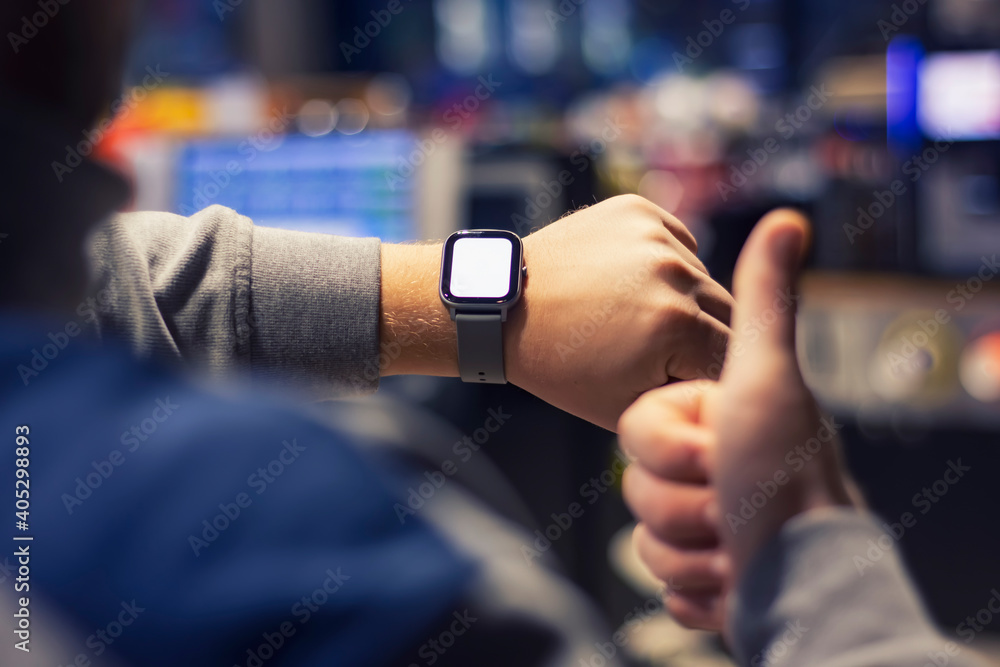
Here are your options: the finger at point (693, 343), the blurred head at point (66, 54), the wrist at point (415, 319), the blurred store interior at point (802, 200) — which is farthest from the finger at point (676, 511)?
the blurred store interior at point (802, 200)

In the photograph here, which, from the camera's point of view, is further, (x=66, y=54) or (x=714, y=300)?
(x=714, y=300)

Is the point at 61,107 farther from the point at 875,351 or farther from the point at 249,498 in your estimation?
the point at 875,351

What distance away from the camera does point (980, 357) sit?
1767 mm

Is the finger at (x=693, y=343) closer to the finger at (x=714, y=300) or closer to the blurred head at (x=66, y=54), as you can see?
the finger at (x=714, y=300)

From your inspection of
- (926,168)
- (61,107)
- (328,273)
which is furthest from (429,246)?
(926,168)

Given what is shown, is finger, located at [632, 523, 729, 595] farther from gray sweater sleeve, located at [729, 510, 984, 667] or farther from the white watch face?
the white watch face

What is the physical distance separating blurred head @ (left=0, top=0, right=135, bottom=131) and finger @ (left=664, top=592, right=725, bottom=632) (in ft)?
1.61

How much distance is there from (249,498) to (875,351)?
1724 mm

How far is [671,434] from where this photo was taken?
0.49 meters

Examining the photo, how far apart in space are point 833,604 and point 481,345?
1.20ft

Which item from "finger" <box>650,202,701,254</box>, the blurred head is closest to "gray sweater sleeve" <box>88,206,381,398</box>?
the blurred head

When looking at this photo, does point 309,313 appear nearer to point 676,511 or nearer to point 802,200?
point 676,511

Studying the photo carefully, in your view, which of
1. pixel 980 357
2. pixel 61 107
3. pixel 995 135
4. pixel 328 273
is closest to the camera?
pixel 61 107

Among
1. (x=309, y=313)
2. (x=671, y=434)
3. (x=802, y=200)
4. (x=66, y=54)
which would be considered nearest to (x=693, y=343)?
(x=671, y=434)
